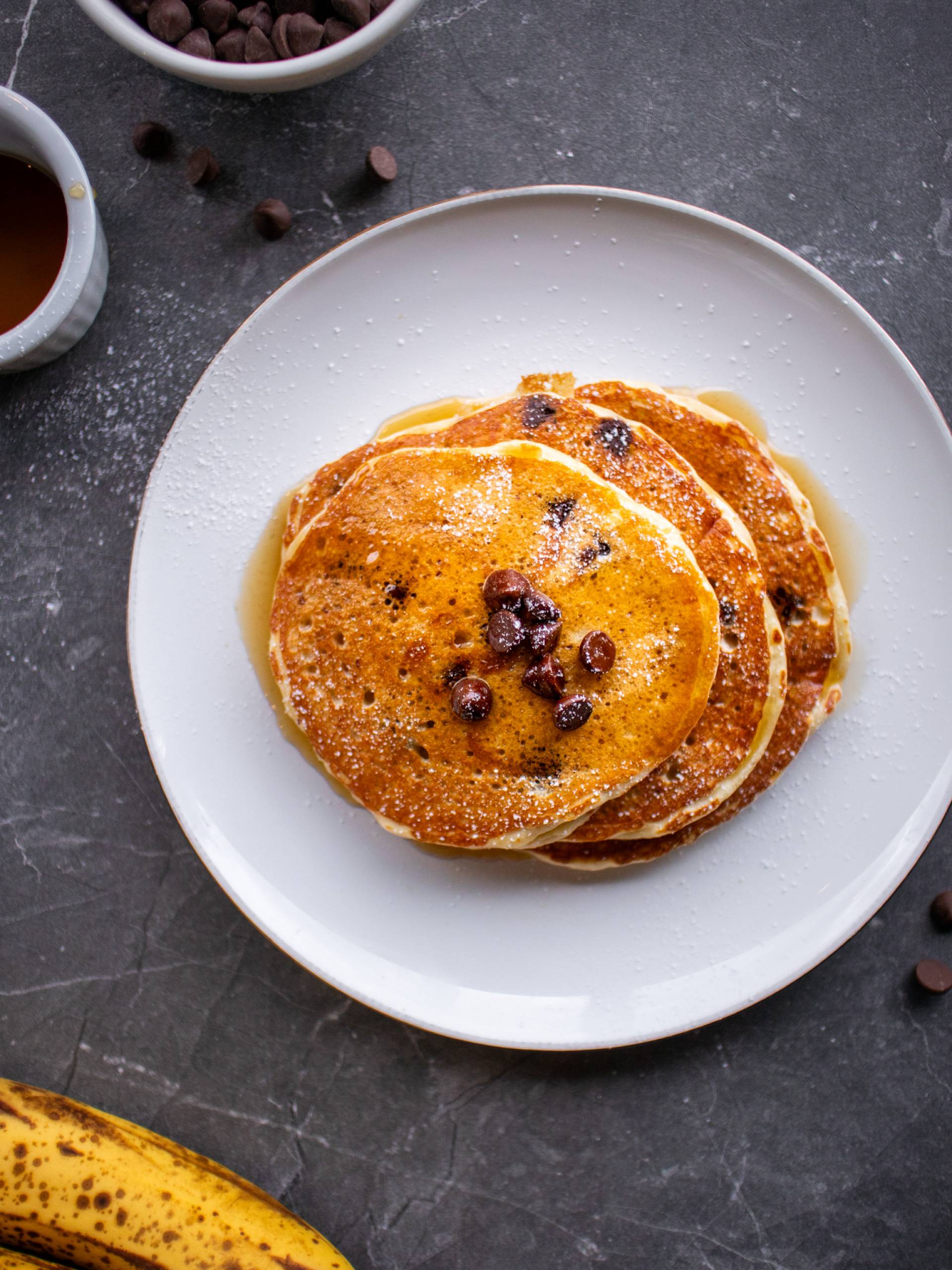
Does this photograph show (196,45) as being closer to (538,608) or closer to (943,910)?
(538,608)

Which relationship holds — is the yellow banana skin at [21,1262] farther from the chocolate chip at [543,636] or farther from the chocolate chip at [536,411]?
the chocolate chip at [536,411]

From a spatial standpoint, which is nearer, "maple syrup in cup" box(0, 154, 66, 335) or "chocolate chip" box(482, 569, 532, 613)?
"chocolate chip" box(482, 569, 532, 613)

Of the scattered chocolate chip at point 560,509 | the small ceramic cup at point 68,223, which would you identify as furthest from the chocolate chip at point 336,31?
the scattered chocolate chip at point 560,509

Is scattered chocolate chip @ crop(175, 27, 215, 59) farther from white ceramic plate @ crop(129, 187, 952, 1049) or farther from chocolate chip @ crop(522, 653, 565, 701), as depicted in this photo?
chocolate chip @ crop(522, 653, 565, 701)

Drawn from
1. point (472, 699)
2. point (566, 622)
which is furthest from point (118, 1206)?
point (566, 622)

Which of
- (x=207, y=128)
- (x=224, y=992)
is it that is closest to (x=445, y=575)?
(x=224, y=992)

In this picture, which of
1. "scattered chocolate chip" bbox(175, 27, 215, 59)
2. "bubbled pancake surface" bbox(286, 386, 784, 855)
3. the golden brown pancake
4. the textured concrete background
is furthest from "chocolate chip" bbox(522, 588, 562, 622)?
"scattered chocolate chip" bbox(175, 27, 215, 59)

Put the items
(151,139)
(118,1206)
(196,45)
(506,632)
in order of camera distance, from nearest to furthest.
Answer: (506,632)
(118,1206)
(196,45)
(151,139)

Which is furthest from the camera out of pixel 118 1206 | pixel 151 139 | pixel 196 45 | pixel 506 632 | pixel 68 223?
pixel 151 139
